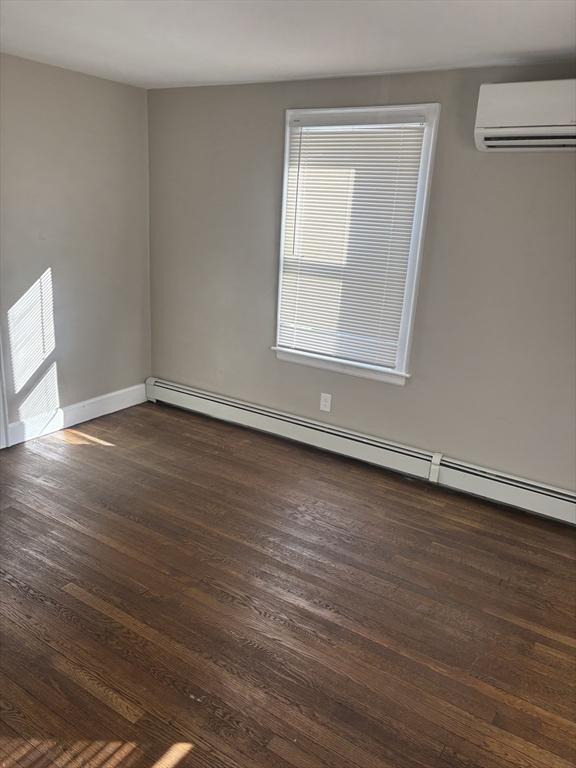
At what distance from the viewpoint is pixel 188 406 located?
4418 mm

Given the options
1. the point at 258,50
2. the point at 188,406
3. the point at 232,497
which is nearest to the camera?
the point at 258,50

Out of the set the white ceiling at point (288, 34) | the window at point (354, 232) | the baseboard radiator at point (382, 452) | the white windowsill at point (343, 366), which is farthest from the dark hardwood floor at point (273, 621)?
the white ceiling at point (288, 34)

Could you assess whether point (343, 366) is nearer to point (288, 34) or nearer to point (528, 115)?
point (528, 115)

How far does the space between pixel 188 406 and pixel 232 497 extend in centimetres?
138

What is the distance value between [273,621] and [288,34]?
98.9 inches

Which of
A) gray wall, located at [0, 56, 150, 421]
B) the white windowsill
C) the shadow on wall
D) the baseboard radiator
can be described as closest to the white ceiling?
gray wall, located at [0, 56, 150, 421]

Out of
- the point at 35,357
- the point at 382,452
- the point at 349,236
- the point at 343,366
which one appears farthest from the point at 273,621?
the point at 35,357

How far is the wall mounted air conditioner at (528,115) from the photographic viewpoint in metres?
2.57

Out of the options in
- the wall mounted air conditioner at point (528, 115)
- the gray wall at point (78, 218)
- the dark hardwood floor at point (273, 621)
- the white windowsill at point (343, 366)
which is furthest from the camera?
the white windowsill at point (343, 366)

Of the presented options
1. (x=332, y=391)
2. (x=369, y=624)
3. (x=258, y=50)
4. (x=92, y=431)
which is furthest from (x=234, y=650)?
(x=258, y=50)

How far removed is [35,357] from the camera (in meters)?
3.71

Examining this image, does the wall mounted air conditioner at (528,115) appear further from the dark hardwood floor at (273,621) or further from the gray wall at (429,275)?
the dark hardwood floor at (273,621)

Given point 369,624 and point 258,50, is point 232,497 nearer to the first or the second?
point 369,624

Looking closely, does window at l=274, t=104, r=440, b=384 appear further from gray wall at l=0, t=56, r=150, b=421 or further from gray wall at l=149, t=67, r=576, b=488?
gray wall at l=0, t=56, r=150, b=421
